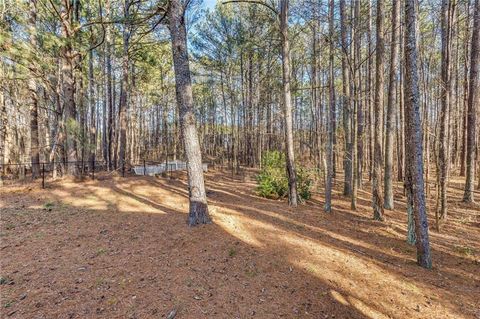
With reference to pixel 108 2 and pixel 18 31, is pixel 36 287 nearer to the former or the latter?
pixel 18 31

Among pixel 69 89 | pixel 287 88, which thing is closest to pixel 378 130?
pixel 287 88

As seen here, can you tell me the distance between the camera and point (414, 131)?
4.64 m

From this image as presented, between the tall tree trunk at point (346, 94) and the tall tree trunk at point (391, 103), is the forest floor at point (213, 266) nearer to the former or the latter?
the tall tree trunk at point (391, 103)

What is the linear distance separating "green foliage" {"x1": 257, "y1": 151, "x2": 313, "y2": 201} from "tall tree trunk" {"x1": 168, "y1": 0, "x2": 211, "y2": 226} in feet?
17.8

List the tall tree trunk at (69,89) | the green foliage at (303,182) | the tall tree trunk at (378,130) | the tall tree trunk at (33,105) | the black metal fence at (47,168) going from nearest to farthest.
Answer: the tall tree trunk at (378,130) → the tall tree trunk at (69,89) → the tall tree trunk at (33,105) → the black metal fence at (47,168) → the green foliage at (303,182)

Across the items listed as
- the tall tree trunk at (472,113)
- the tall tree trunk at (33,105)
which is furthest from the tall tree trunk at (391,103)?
the tall tree trunk at (33,105)

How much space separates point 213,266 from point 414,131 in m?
4.46

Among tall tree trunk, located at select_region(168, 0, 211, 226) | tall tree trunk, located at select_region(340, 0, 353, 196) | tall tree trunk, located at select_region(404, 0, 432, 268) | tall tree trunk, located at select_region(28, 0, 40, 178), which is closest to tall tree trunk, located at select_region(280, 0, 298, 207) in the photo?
tall tree trunk, located at select_region(340, 0, 353, 196)

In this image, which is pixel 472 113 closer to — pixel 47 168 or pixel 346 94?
pixel 346 94

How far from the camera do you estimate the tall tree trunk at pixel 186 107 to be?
512 centimetres

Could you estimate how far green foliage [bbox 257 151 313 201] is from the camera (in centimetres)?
993

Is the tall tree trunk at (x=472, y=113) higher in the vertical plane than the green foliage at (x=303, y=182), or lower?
higher

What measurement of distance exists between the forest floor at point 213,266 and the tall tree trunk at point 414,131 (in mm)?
695

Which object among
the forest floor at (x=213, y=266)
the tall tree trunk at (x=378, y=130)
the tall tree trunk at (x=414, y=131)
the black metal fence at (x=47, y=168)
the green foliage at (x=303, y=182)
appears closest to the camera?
the forest floor at (x=213, y=266)
